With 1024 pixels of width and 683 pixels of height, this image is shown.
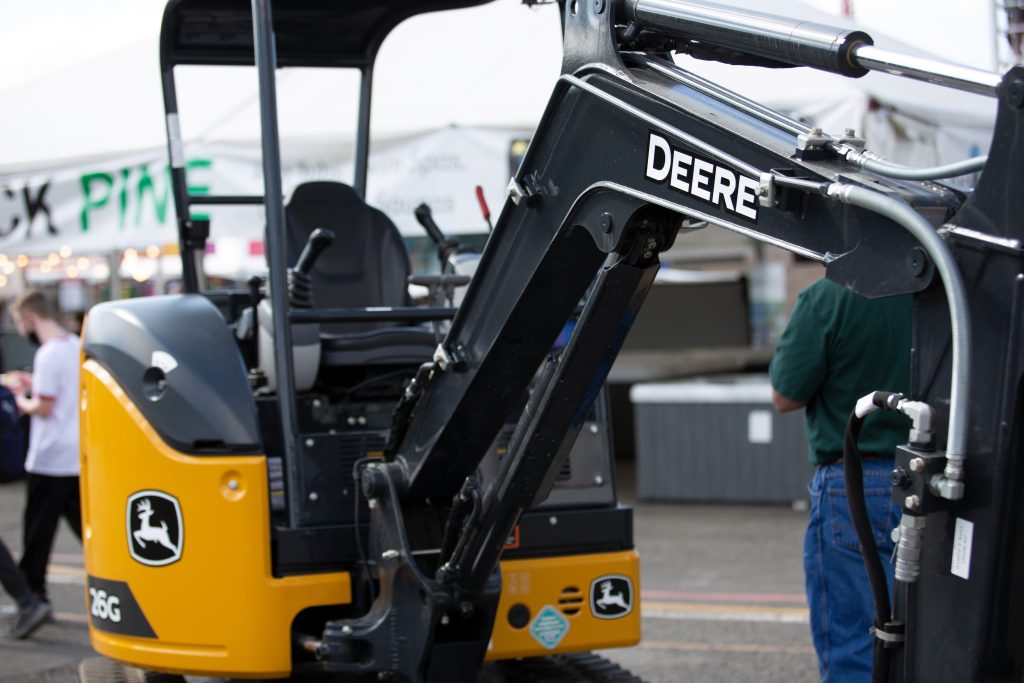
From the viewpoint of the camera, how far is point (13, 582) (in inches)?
273

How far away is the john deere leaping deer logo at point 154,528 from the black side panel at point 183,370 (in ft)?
0.62

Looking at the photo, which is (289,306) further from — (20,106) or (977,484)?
(20,106)

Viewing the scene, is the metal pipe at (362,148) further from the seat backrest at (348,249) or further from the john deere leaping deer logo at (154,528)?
the john deere leaping deer logo at (154,528)

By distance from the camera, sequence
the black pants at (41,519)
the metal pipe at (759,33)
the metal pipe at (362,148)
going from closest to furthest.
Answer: the metal pipe at (759,33)
the metal pipe at (362,148)
the black pants at (41,519)

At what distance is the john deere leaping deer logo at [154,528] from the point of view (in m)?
4.11

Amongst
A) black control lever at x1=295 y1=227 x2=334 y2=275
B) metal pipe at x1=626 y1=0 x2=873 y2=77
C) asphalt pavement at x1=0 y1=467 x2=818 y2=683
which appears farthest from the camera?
asphalt pavement at x1=0 y1=467 x2=818 y2=683

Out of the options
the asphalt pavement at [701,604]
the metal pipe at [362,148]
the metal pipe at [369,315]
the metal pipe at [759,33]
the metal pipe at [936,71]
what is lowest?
the asphalt pavement at [701,604]

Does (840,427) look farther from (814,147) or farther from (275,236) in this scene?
(814,147)

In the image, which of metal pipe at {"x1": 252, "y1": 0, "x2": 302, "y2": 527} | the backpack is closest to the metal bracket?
metal pipe at {"x1": 252, "y1": 0, "x2": 302, "y2": 527}

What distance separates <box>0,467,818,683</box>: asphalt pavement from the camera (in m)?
6.06

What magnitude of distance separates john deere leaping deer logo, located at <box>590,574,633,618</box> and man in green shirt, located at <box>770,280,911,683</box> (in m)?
0.60

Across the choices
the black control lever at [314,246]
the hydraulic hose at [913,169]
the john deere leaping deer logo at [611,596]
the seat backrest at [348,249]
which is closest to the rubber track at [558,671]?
the john deere leaping deer logo at [611,596]

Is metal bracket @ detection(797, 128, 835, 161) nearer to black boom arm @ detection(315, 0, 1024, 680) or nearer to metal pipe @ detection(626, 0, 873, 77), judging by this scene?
black boom arm @ detection(315, 0, 1024, 680)

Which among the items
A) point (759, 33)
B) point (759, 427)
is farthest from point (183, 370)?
point (759, 427)
